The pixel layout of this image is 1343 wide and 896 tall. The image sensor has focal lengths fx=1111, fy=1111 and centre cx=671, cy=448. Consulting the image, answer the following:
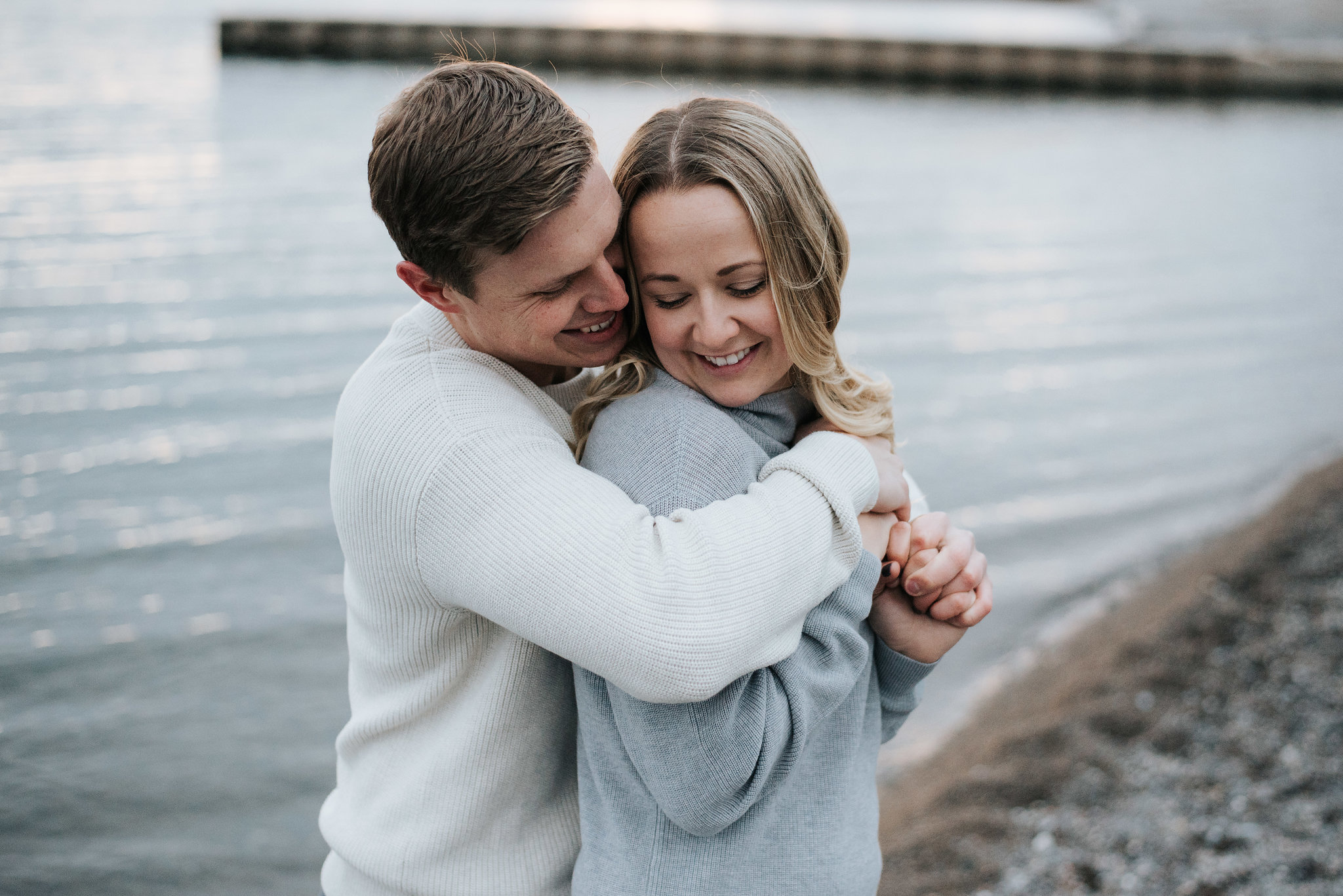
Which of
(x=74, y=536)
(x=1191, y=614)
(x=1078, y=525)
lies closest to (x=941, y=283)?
(x=1078, y=525)

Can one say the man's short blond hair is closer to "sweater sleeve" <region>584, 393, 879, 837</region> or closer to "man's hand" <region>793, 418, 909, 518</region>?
"sweater sleeve" <region>584, 393, 879, 837</region>

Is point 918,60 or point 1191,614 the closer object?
point 1191,614

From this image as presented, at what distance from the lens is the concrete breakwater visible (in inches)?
771

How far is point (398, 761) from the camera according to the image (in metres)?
1.59

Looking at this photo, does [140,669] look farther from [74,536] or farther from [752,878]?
[752,878]

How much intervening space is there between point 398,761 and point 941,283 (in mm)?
7798

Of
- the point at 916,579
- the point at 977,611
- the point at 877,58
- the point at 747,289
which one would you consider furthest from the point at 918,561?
the point at 877,58

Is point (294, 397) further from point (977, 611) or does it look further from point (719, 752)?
→ point (719, 752)

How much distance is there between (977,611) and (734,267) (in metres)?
0.64

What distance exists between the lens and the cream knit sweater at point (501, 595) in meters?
1.28

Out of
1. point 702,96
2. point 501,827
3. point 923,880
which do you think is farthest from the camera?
point 923,880

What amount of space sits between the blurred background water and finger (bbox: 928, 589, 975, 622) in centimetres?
88

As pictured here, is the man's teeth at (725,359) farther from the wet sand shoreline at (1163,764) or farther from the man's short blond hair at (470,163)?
the wet sand shoreline at (1163,764)

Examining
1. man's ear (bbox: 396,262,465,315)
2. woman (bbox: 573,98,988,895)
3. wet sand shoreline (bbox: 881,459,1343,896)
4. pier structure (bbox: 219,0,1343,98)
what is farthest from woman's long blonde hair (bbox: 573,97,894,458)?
pier structure (bbox: 219,0,1343,98)
